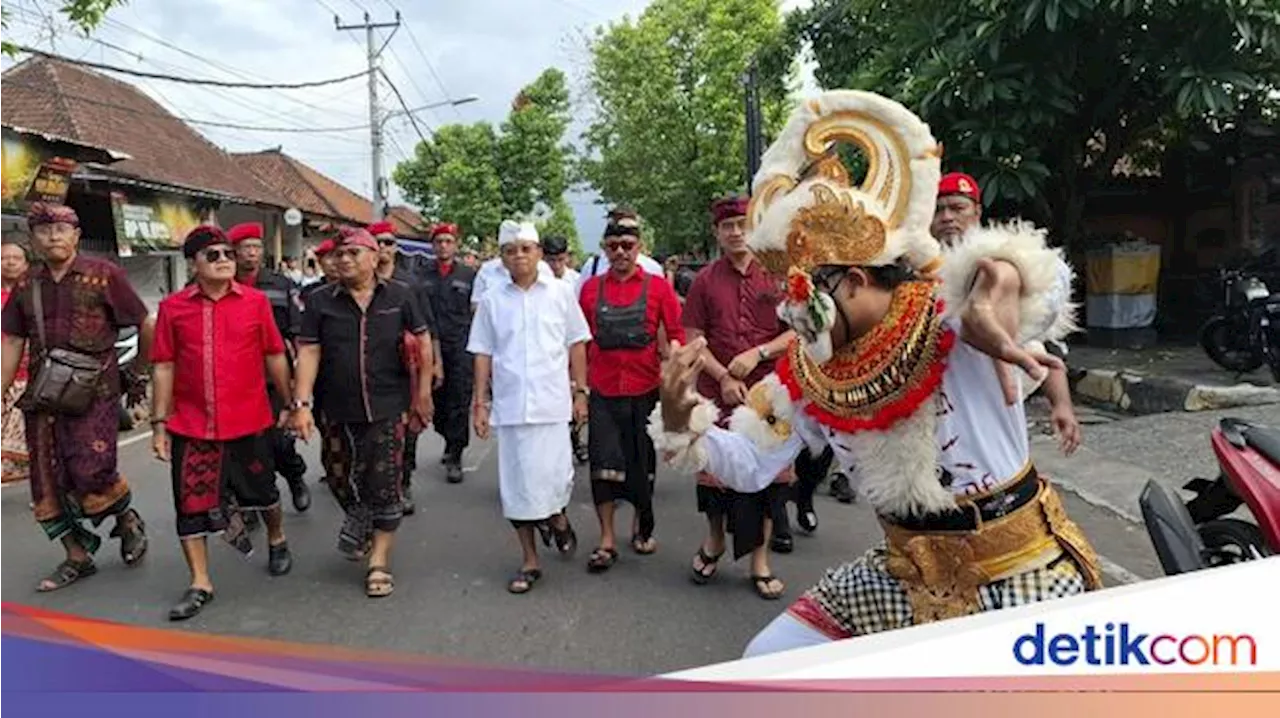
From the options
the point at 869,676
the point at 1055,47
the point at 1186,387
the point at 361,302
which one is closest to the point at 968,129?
the point at 1055,47

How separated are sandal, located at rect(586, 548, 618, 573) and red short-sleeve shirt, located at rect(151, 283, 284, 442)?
1.68 m

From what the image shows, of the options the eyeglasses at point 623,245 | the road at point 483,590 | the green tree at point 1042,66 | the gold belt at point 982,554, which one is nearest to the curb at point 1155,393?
the green tree at point 1042,66

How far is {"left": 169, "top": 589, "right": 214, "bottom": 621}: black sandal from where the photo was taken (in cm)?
417

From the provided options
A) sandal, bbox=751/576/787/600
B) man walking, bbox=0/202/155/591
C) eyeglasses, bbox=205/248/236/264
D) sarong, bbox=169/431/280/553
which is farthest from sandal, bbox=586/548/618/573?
man walking, bbox=0/202/155/591

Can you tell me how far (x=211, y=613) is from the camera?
4234 millimetres

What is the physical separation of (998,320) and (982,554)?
20.0 inches

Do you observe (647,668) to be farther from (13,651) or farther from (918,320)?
(13,651)

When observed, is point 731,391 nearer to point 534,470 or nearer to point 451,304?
point 534,470

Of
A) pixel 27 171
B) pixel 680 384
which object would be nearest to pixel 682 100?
pixel 27 171

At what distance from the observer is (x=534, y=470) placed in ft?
15.1

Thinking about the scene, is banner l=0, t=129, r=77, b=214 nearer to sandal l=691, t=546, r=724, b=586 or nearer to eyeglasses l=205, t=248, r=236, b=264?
eyeglasses l=205, t=248, r=236, b=264

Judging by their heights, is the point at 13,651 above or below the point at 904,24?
below

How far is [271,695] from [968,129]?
326 inches

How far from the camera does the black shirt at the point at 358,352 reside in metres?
4.59
